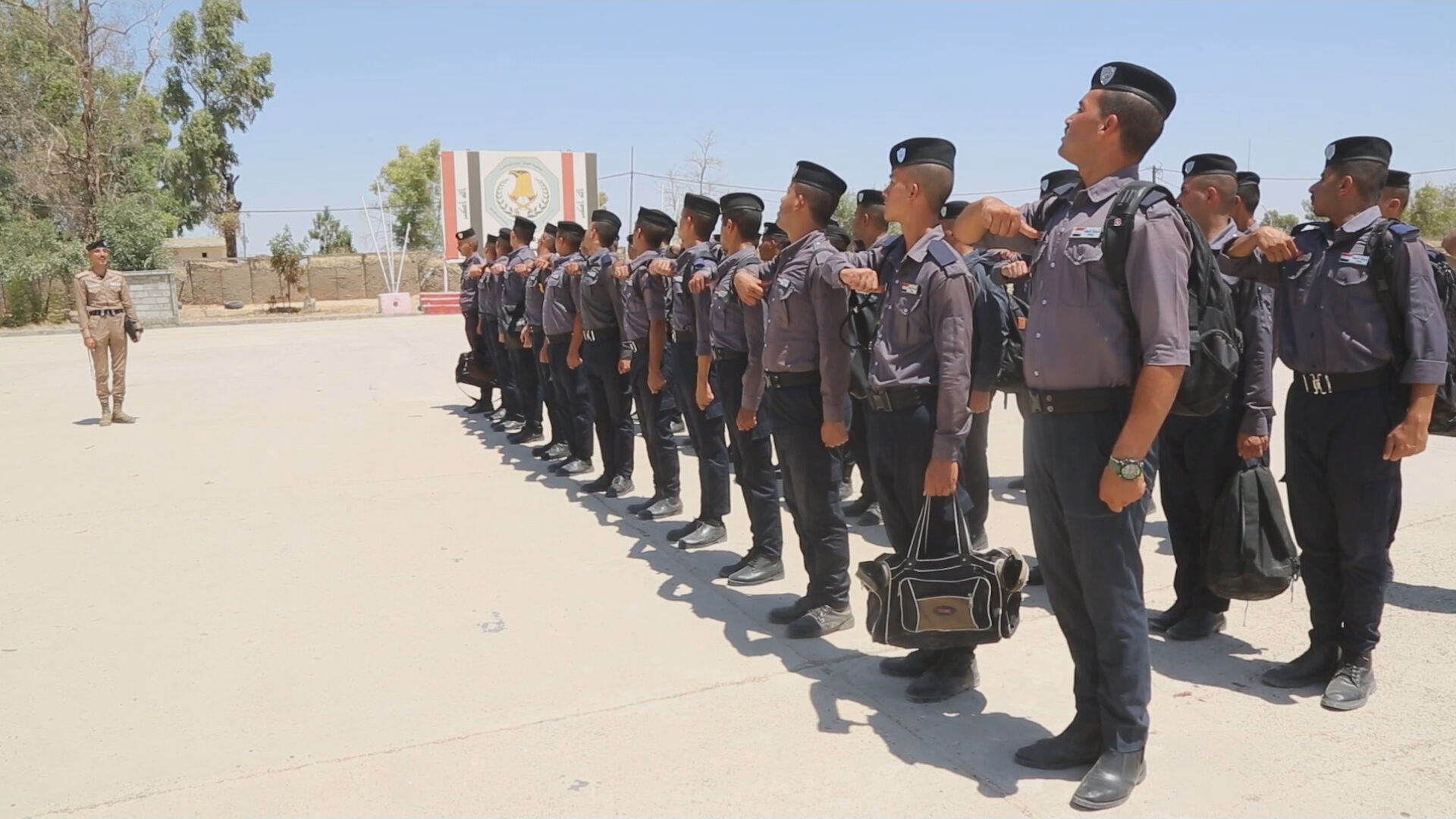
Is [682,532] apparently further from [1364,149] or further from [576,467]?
[1364,149]

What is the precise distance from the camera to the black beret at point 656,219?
289 inches

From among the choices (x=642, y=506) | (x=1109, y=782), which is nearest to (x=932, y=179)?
(x=1109, y=782)

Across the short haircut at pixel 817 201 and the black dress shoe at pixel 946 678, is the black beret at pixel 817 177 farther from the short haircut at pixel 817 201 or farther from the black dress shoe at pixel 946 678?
the black dress shoe at pixel 946 678

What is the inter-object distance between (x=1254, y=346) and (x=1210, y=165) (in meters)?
0.81

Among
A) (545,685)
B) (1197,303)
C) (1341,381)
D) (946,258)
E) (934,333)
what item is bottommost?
(545,685)

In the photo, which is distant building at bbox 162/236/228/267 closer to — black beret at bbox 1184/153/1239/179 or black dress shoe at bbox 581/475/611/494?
black dress shoe at bbox 581/475/611/494

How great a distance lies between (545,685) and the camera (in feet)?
13.8

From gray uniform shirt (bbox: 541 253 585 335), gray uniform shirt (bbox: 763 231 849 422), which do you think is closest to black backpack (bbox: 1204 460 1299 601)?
gray uniform shirt (bbox: 763 231 849 422)

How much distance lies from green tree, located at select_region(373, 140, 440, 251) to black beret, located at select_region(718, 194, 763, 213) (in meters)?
46.7

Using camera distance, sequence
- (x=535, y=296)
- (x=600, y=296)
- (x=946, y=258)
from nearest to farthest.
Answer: (x=946, y=258) → (x=600, y=296) → (x=535, y=296)

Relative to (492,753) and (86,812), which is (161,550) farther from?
(492,753)

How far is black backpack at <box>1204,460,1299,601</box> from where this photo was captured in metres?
4.04

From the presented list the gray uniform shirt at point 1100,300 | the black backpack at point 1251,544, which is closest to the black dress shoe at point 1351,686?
the black backpack at point 1251,544

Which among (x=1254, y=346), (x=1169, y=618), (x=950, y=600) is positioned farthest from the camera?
(x=1169, y=618)
